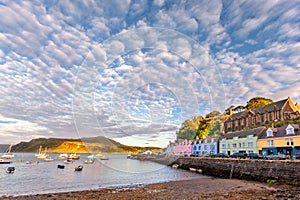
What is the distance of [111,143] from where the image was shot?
35.1ft

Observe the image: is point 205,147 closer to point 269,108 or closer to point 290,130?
point 269,108

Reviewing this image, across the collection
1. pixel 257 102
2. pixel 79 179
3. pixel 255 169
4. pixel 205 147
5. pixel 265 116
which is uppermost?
pixel 257 102

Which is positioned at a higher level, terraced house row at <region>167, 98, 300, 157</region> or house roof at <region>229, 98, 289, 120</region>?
house roof at <region>229, 98, 289, 120</region>

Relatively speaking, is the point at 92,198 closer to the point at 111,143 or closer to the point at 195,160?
the point at 111,143

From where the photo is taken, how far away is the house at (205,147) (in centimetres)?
6292

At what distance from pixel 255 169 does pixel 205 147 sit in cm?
3768

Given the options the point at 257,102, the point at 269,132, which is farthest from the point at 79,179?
the point at 257,102

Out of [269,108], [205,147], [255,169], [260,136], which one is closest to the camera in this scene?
[255,169]

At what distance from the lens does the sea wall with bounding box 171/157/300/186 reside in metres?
25.2

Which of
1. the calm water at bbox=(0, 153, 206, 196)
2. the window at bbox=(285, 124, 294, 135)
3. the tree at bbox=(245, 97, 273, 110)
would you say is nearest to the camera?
the calm water at bbox=(0, 153, 206, 196)

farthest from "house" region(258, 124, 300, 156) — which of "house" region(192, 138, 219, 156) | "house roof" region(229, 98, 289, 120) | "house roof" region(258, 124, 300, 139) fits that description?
"house roof" region(229, 98, 289, 120)

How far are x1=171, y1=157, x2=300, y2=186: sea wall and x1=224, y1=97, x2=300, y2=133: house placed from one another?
90.0ft

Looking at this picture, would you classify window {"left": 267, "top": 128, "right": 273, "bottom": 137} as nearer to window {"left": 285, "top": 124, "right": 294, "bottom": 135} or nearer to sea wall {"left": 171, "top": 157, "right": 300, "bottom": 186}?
window {"left": 285, "top": 124, "right": 294, "bottom": 135}

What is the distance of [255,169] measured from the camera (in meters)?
30.8
